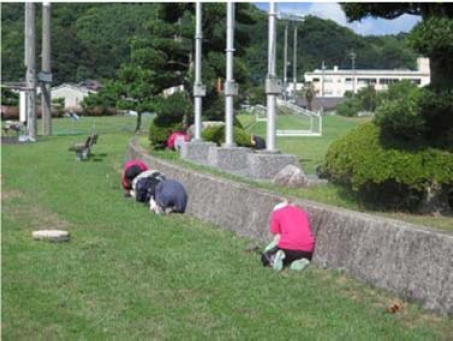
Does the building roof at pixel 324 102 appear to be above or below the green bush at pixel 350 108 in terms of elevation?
above

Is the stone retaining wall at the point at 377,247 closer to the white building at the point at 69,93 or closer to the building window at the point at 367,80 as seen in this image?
the white building at the point at 69,93

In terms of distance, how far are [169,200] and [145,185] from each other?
3.92ft

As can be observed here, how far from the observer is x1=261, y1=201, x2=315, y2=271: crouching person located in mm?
8641

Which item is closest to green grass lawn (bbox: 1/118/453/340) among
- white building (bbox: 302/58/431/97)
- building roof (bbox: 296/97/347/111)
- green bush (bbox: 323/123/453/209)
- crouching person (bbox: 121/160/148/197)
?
green bush (bbox: 323/123/453/209)

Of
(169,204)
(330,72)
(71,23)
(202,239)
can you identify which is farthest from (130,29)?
(330,72)

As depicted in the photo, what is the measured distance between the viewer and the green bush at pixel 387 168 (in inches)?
372

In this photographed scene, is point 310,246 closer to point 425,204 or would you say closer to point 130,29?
point 425,204

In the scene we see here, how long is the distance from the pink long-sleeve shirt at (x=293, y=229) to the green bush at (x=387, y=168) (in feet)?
3.70

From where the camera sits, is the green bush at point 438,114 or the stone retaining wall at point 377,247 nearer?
the stone retaining wall at point 377,247

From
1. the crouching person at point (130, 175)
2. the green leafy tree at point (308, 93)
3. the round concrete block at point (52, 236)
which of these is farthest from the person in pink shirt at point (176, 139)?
the green leafy tree at point (308, 93)

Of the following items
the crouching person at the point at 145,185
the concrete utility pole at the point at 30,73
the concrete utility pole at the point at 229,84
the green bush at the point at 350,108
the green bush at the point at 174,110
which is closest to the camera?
the crouching person at the point at 145,185

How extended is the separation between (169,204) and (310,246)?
5137mm

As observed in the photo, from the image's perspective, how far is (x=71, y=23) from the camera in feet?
193

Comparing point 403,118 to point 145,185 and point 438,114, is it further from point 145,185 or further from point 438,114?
point 145,185
